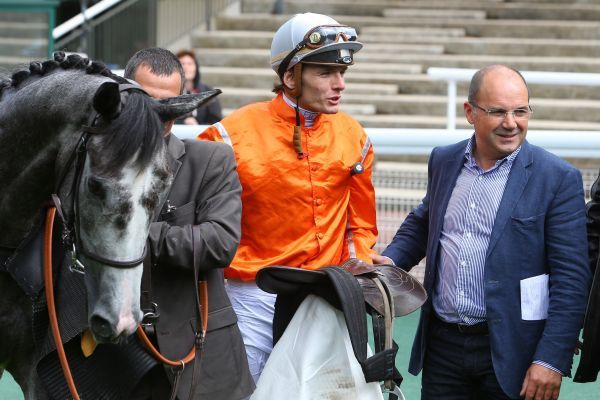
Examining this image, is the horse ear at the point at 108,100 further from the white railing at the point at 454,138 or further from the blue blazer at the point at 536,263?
the white railing at the point at 454,138

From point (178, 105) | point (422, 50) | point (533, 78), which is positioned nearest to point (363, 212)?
point (178, 105)

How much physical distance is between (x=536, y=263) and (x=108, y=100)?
5.02 ft

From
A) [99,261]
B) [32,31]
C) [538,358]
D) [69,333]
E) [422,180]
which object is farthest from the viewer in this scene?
[32,31]

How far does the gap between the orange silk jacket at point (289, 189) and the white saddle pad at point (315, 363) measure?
0.33 m

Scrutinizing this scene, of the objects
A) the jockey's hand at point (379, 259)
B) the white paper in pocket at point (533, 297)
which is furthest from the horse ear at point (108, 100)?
the white paper in pocket at point (533, 297)

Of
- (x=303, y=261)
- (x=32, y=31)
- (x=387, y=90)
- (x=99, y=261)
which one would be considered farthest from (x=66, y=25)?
(x=99, y=261)

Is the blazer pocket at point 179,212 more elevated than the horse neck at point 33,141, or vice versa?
the horse neck at point 33,141

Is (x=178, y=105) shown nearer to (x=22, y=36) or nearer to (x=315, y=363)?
(x=315, y=363)

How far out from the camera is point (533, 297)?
12.4 ft

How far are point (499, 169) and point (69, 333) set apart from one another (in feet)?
4.99

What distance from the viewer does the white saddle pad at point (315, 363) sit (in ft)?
11.9

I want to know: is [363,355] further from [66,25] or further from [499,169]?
[66,25]

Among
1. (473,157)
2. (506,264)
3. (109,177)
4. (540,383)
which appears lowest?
(540,383)

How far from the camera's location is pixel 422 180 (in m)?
7.10
